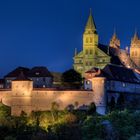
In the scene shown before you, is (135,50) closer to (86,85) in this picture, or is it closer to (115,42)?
(115,42)

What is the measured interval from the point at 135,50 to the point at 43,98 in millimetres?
42416

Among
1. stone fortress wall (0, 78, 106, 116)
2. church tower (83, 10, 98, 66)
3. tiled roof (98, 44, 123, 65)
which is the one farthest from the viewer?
tiled roof (98, 44, 123, 65)

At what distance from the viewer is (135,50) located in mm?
128875

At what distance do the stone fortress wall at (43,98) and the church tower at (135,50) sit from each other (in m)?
37.2

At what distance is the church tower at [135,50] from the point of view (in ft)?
415

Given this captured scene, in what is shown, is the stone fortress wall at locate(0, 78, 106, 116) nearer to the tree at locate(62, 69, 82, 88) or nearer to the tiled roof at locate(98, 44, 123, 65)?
the tree at locate(62, 69, 82, 88)

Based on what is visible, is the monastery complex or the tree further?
the tree

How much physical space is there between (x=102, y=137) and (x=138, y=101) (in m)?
19.6

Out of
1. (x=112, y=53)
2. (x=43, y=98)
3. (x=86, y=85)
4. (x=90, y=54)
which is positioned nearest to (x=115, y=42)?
(x=112, y=53)

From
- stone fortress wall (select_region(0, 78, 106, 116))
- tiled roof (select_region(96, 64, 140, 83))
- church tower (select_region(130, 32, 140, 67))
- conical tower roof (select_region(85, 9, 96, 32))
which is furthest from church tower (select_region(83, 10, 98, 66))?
stone fortress wall (select_region(0, 78, 106, 116))

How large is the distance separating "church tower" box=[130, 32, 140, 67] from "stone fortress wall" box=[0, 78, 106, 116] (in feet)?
122

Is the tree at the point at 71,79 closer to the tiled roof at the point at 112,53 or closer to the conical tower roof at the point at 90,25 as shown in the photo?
the tiled roof at the point at 112,53

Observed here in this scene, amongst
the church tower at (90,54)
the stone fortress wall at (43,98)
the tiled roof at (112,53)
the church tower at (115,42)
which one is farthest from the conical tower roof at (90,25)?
the stone fortress wall at (43,98)

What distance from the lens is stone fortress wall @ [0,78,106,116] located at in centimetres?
8844
